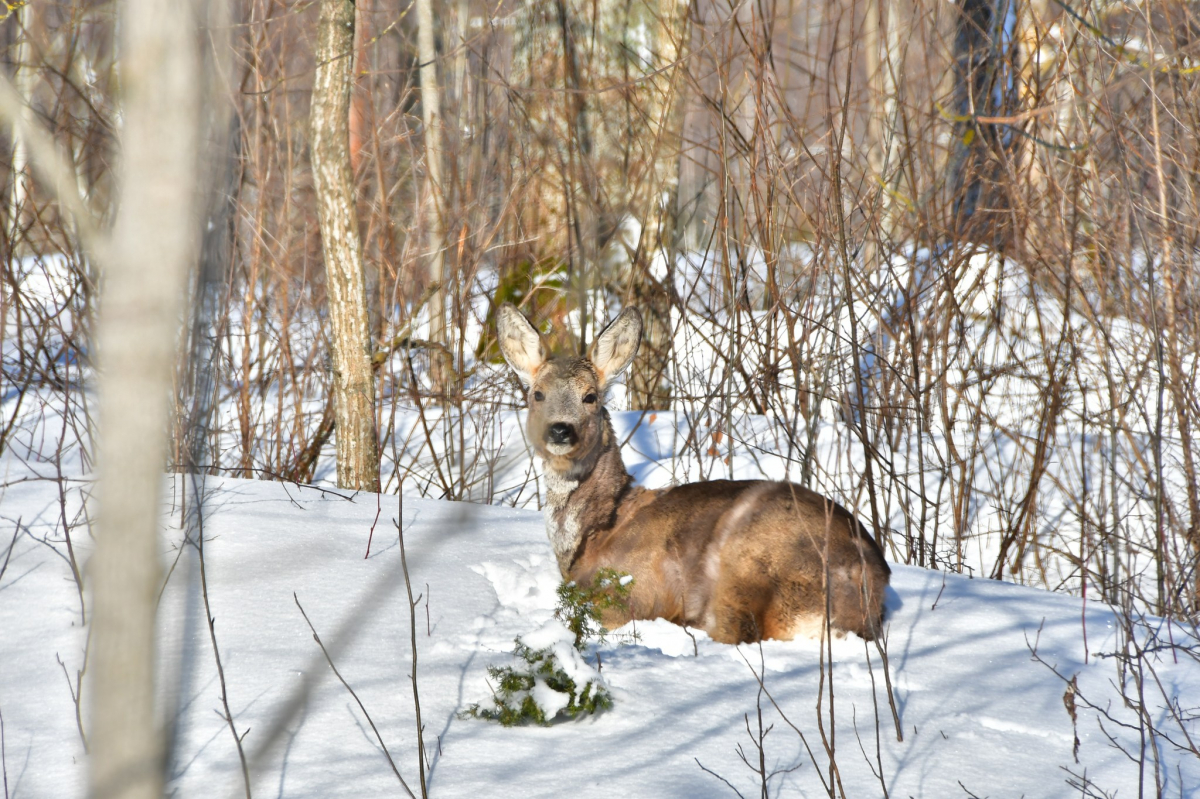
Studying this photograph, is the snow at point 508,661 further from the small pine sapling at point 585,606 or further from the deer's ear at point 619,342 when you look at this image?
the deer's ear at point 619,342

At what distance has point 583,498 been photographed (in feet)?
14.2

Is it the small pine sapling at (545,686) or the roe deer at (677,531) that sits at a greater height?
the roe deer at (677,531)

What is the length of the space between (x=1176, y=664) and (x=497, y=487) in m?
4.45

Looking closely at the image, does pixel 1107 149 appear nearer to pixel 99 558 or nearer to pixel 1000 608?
pixel 1000 608

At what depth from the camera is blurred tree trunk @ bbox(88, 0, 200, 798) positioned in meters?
0.75

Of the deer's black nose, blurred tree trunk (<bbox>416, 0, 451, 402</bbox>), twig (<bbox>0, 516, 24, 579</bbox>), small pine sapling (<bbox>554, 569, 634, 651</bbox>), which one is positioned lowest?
small pine sapling (<bbox>554, 569, 634, 651</bbox>)

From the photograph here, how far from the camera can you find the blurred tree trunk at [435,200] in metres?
6.61

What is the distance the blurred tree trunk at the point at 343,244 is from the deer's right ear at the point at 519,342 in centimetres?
113

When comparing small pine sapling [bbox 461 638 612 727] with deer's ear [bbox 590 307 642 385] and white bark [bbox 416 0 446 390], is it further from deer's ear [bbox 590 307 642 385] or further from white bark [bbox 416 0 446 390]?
white bark [bbox 416 0 446 390]

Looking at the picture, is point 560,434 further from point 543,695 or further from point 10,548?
point 10,548

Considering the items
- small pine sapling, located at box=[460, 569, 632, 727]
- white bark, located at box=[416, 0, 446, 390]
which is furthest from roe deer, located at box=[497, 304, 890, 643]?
white bark, located at box=[416, 0, 446, 390]

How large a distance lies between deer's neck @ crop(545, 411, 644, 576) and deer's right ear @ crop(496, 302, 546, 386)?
0.50 meters

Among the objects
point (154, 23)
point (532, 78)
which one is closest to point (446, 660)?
point (154, 23)

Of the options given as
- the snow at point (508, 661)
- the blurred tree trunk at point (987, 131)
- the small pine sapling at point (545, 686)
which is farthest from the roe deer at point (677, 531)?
the blurred tree trunk at point (987, 131)
